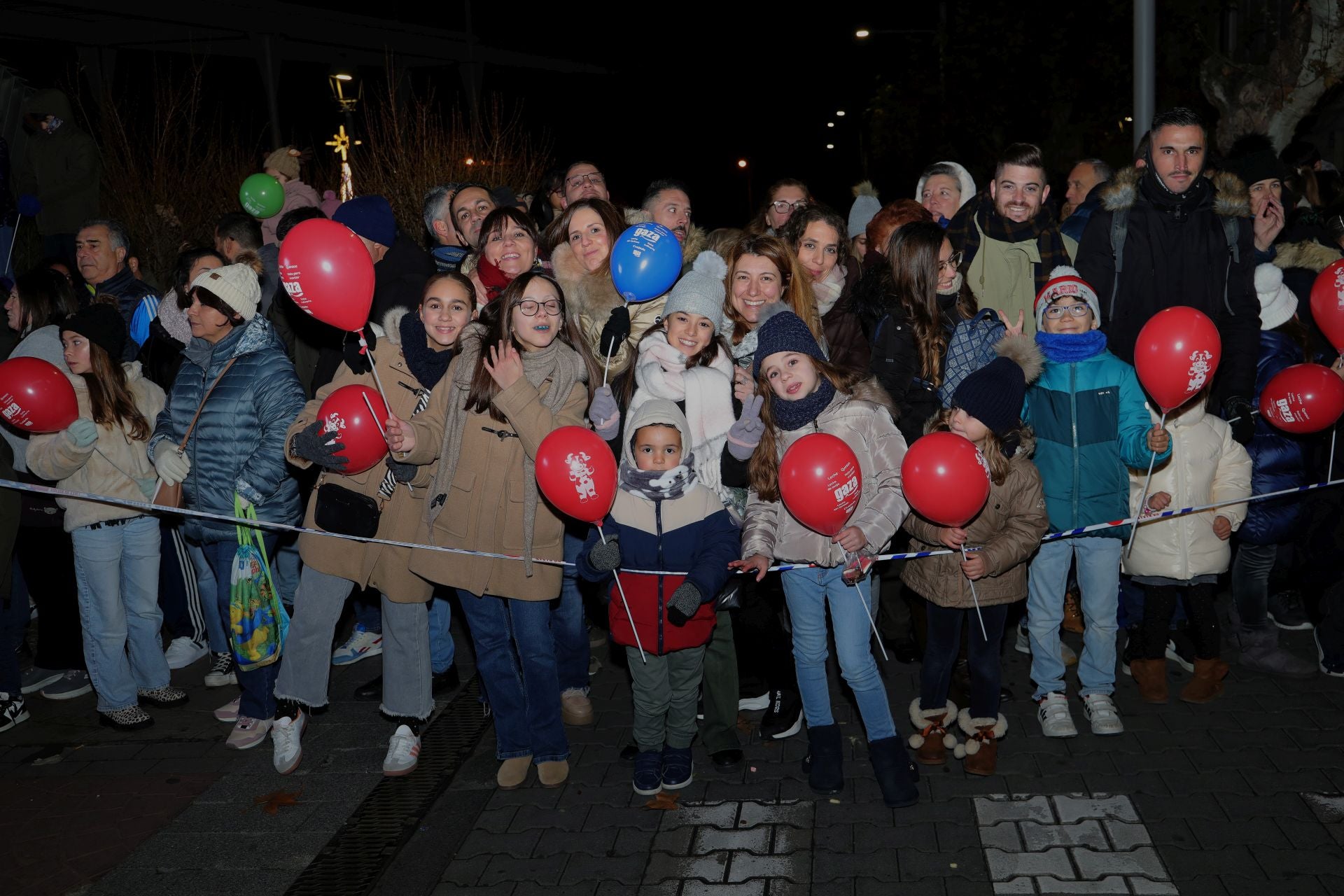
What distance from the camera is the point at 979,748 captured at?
484cm

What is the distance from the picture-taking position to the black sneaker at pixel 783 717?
17.5ft

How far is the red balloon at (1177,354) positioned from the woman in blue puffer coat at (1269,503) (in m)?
1.05

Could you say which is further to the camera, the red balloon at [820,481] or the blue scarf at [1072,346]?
the blue scarf at [1072,346]

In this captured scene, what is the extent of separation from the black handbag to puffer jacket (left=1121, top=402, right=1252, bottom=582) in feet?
11.6

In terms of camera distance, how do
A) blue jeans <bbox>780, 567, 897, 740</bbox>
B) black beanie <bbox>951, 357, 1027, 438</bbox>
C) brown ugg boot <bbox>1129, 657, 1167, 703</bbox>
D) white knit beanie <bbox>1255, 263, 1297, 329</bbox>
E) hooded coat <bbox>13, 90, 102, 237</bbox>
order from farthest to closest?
hooded coat <bbox>13, 90, 102, 237</bbox> → white knit beanie <bbox>1255, 263, 1297, 329</bbox> → brown ugg boot <bbox>1129, 657, 1167, 703</bbox> → blue jeans <bbox>780, 567, 897, 740</bbox> → black beanie <bbox>951, 357, 1027, 438</bbox>

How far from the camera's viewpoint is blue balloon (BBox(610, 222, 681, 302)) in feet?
17.3

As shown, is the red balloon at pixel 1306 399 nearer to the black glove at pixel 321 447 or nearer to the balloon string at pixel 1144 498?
the balloon string at pixel 1144 498

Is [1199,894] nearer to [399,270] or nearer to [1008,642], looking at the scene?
[1008,642]

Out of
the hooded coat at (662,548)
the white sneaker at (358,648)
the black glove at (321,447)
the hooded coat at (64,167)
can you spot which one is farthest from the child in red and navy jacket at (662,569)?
the hooded coat at (64,167)

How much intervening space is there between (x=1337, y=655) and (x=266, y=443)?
534cm

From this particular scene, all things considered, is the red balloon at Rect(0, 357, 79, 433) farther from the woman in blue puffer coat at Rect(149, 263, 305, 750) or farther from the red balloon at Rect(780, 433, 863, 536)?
the red balloon at Rect(780, 433, 863, 536)

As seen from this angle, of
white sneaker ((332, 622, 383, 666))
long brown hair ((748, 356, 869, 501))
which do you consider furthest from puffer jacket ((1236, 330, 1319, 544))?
white sneaker ((332, 622, 383, 666))

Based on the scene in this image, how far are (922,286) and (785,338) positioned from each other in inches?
37.8

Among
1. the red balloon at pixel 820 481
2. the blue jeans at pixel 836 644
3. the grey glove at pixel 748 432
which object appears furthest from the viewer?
the grey glove at pixel 748 432
